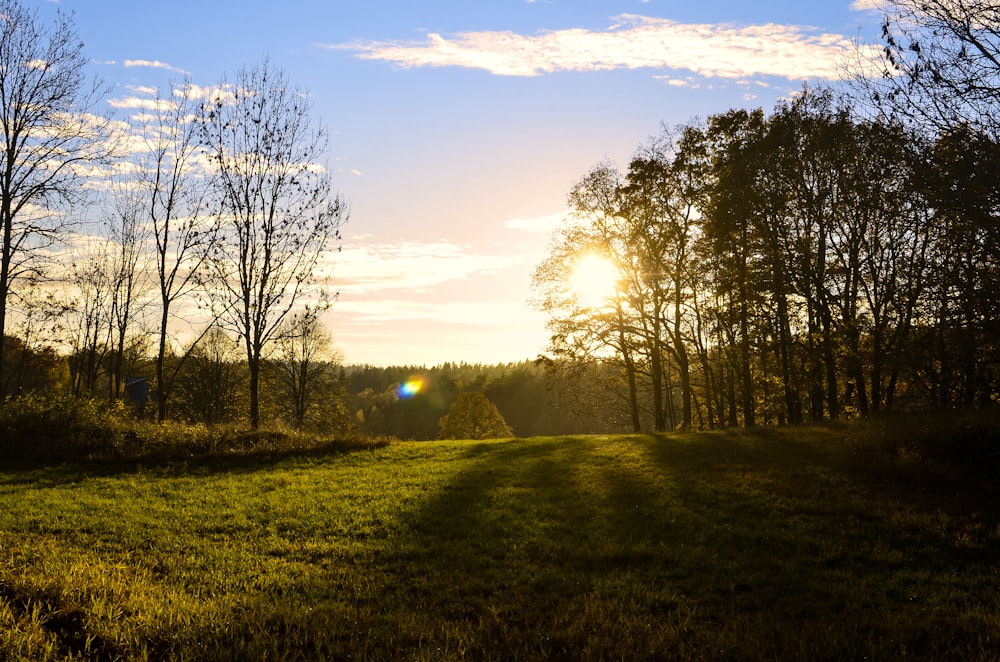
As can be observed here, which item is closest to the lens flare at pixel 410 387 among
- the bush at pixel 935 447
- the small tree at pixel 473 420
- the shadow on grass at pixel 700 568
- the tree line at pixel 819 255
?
the small tree at pixel 473 420

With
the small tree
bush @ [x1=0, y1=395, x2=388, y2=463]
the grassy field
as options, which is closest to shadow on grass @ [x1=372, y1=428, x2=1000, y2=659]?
the grassy field

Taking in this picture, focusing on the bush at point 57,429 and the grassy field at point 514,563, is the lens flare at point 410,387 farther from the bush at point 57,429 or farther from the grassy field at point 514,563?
the grassy field at point 514,563

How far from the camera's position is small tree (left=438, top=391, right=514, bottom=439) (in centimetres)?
6769

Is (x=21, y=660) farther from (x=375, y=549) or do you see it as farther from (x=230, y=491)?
(x=230, y=491)

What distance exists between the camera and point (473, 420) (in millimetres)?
68250

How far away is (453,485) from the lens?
51.3 ft

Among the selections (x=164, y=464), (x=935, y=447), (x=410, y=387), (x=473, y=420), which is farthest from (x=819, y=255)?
(x=410, y=387)

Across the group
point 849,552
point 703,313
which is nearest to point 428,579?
point 849,552

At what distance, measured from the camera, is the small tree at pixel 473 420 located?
6769 cm

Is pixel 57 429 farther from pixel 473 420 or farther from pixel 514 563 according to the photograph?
pixel 473 420

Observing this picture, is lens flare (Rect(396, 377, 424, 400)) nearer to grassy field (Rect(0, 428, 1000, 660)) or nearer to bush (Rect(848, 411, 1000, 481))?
→ grassy field (Rect(0, 428, 1000, 660))

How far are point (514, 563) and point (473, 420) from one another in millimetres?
59568

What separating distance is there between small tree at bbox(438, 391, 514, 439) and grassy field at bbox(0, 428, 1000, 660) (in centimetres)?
5048

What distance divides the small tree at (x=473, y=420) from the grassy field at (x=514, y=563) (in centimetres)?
5048
